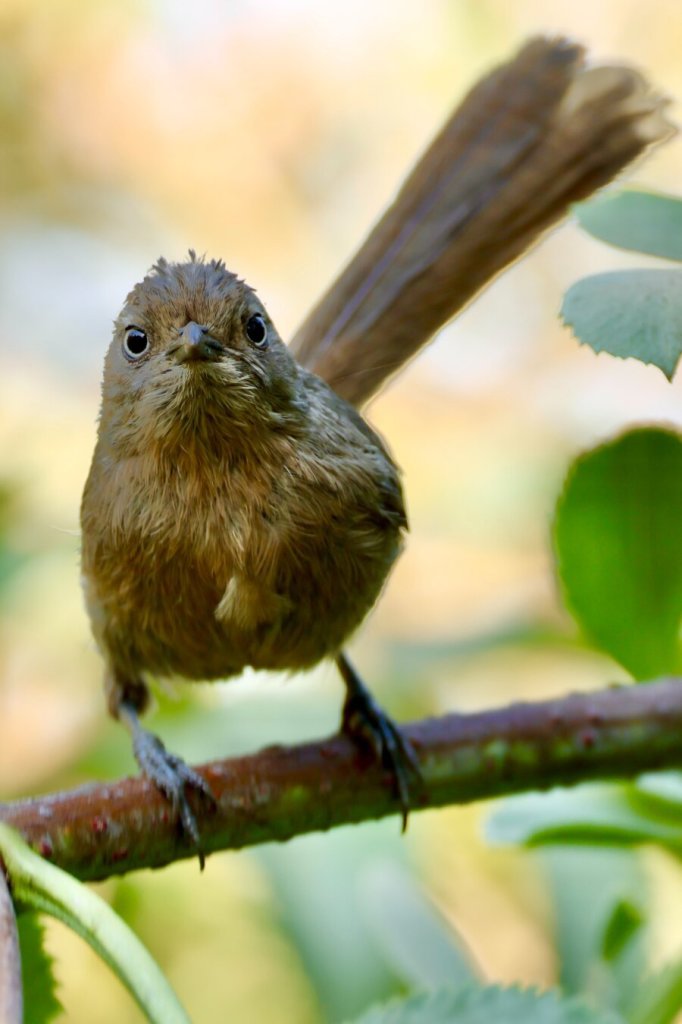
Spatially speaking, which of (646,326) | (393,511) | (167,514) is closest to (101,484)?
(167,514)

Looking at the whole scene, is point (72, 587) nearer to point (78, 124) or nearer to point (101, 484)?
point (101, 484)

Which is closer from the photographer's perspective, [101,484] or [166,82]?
[101,484]

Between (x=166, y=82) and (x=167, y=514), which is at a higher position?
(x=166, y=82)

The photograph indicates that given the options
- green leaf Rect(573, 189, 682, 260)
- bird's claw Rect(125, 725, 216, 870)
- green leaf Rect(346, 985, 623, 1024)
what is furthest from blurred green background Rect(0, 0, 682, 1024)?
green leaf Rect(346, 985, 623, 1024)

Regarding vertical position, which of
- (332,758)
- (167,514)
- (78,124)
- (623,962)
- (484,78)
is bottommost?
(623,962)

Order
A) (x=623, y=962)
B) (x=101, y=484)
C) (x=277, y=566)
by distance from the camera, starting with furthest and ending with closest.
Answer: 1. (x=101, y=484)
2. (x=277, y=566)
3. (x=623, y=962)

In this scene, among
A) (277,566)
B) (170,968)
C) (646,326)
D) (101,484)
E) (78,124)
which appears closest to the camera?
(646,326)
